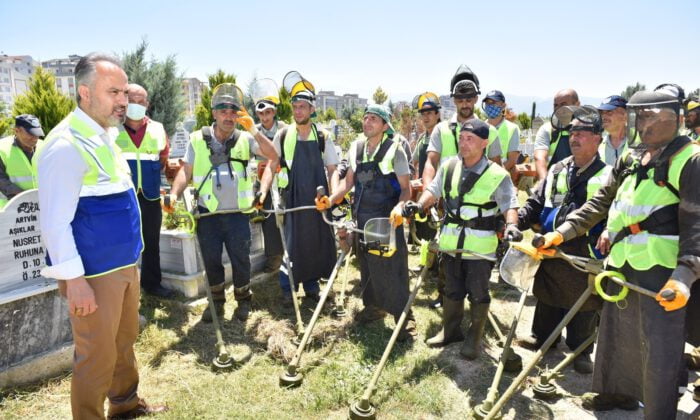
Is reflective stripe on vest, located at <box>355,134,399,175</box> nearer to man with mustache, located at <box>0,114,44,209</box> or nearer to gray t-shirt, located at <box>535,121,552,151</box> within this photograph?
gray t-shirt, located at <box>535,121,552,151</box>

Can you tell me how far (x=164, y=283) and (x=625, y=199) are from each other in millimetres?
4972

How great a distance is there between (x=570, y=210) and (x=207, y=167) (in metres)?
3.47

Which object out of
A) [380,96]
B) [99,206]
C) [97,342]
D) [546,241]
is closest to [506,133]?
[546,241]

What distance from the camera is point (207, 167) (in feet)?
14.7

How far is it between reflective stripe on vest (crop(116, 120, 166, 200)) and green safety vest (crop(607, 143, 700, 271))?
444 cm

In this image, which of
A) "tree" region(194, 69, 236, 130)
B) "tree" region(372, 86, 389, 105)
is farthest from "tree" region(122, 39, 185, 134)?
"tree" region(372, 86, 389, 105)

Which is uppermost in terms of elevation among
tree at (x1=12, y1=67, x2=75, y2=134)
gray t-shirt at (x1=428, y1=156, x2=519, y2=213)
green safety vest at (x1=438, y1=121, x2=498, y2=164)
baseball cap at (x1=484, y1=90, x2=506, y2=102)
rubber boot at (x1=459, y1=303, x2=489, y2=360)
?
tree at (x1=12, y1=67, x2=75, y2=134)

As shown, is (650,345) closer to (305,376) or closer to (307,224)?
(305,376)

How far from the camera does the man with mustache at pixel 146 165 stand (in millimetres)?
4605

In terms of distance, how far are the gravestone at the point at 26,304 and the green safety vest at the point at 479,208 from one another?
3.53 metres

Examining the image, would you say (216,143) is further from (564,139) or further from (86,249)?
(564,139)

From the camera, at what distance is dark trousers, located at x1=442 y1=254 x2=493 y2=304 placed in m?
3.85

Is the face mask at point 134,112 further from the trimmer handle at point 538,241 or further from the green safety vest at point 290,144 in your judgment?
the trimmer handle at point 538,241

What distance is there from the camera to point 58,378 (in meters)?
3.66
